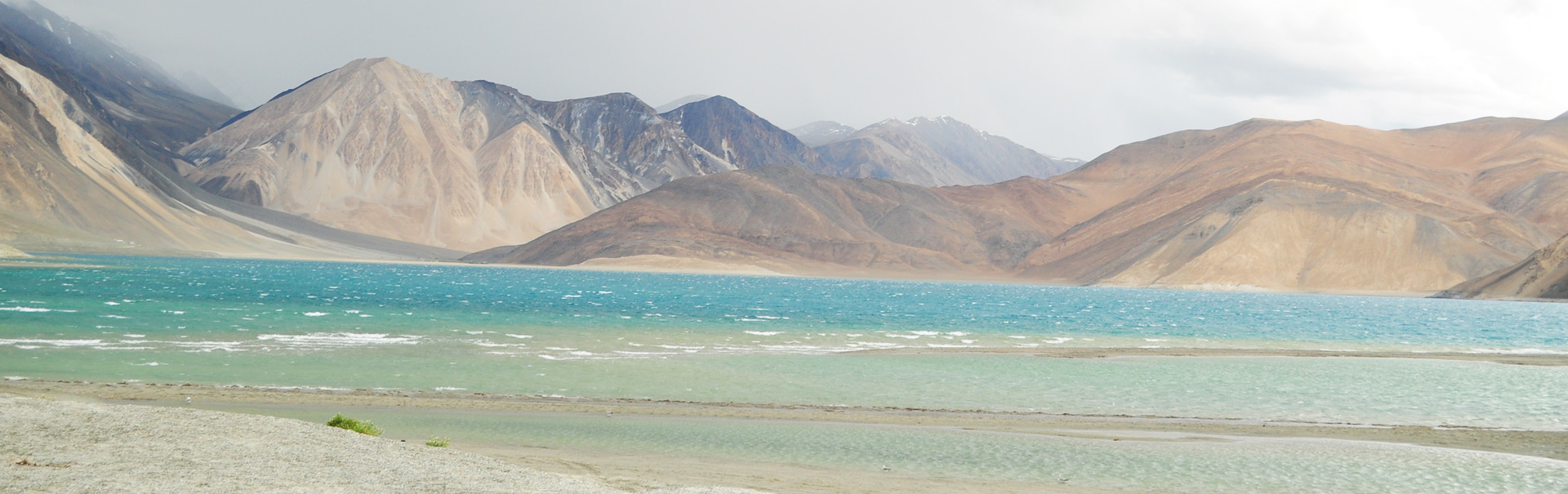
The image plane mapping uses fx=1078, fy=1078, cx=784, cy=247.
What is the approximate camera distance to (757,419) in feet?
76.8

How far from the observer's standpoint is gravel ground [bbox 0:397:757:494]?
11664 millimetres

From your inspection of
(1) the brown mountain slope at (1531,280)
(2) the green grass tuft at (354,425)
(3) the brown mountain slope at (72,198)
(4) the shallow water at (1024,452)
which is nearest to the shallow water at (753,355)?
(4) the shallow water at (1024,452)

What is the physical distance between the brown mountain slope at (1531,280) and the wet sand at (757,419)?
120m

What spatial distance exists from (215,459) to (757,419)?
12.3 m

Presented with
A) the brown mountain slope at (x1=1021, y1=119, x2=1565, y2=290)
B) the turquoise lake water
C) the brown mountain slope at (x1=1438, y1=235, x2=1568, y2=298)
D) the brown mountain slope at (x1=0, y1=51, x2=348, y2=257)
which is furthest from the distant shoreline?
the brown mountain slope at (x1=0, y1=51, x2=348, y2=257)

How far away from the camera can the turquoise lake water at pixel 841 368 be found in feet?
Result: 63.8

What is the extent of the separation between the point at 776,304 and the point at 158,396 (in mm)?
55852

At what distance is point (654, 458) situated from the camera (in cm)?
1811

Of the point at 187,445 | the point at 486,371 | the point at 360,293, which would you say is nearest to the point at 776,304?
the point at 360,293

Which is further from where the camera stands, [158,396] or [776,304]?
[776,304]

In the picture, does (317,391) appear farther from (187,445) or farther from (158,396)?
(187,445)

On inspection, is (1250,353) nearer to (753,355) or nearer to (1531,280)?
(753,355)

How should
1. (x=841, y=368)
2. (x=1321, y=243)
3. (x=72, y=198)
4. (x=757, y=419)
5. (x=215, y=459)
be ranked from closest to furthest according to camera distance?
(x=215, y=459) < (x=757, y=419) < (x=841, y=368) < (x=1321, y=243) < (x=72, y=198)

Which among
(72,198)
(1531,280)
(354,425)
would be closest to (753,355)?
(354,425)
